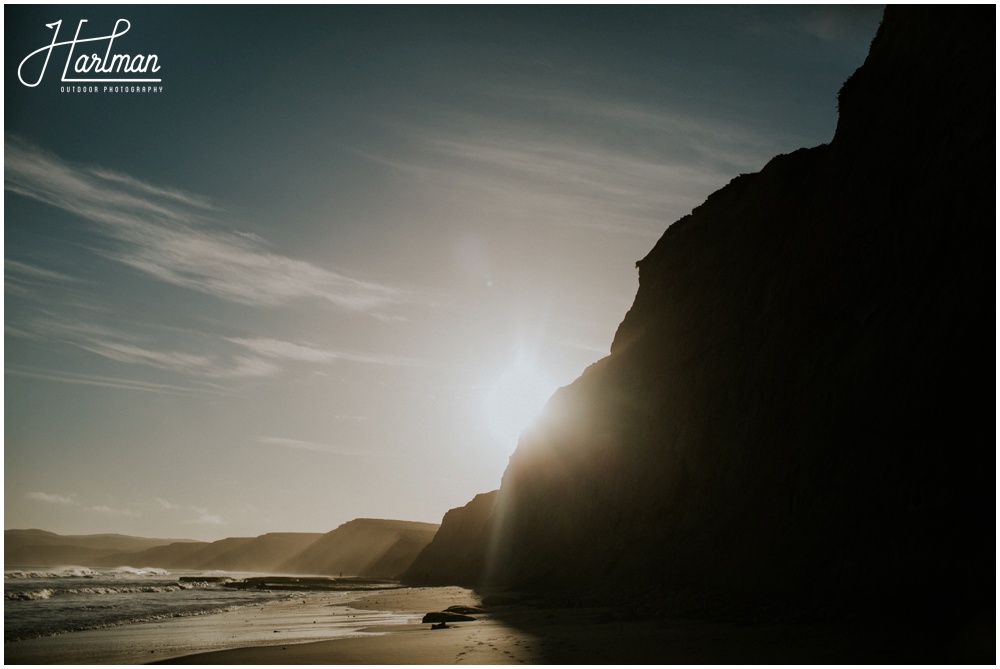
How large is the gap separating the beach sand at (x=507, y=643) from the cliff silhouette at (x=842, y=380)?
179 centimetres

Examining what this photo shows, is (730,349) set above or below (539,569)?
above

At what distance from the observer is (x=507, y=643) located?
43.1 feet

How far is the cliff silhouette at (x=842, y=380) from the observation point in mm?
12195

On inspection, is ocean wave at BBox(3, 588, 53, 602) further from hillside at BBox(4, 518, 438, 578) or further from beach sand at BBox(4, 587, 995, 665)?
hillside at BBox(4, 518, 438, 578)

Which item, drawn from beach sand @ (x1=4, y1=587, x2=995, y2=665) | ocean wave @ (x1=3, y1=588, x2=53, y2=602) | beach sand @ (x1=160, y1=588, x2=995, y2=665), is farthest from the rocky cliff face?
beach sand @ (x1=160, y1=588, x2=995, y2=665)

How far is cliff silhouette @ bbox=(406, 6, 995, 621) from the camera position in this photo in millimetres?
12195

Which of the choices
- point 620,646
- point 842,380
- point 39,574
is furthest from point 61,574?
point 842,380

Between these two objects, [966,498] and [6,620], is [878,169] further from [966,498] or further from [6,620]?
[6,620]

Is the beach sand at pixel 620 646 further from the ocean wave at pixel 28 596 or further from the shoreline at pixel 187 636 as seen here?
the ocean wave at pixel 28 596

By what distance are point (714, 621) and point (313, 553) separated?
174 m

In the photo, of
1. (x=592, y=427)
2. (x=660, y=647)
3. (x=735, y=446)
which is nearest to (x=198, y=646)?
(x=660, y=647)

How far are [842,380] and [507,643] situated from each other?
403 inches

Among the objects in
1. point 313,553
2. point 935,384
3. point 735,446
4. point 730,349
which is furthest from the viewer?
point 313,553

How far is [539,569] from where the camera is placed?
1361 inches
